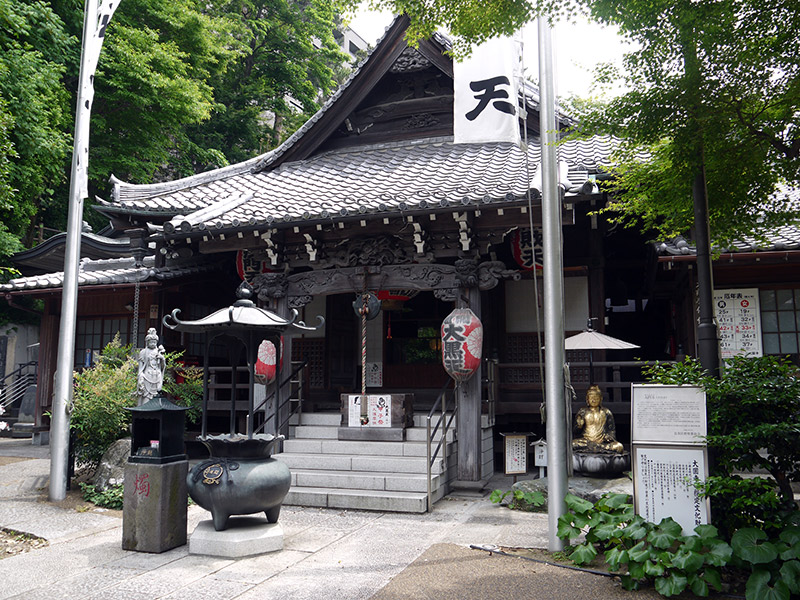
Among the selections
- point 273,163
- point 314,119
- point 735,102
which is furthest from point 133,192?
point 735,102

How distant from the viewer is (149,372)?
10117 millimetres

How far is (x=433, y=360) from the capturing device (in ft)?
46.3

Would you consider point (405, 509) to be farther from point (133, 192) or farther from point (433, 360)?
point (133, 192)

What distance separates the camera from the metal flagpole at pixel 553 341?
20.4ft

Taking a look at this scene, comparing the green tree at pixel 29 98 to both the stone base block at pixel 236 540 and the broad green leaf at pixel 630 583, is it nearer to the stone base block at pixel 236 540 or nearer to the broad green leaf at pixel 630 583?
the stone base block at pixel 236 540

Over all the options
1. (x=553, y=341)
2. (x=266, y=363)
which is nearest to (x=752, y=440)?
(x=553, y=341)

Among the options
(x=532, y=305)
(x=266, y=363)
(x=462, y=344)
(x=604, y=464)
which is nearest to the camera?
(x=604, y=464)

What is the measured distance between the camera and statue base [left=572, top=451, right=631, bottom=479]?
8883mm

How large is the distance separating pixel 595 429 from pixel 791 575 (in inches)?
187

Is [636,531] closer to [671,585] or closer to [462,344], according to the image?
[671,585]

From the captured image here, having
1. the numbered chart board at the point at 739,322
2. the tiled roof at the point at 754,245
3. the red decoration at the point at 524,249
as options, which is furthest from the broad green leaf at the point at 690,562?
the numbered chart board at the point at 739,322

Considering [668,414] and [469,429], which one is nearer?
[668,414]

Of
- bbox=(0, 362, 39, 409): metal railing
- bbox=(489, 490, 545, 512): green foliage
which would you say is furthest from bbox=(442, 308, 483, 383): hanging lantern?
bbox=(0, 362, 39, 409): metal railing

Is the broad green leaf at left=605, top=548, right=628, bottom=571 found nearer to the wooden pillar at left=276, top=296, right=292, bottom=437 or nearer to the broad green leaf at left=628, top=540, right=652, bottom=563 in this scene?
the broad green leaf at left=628, top=540, right=652, bottom=563
